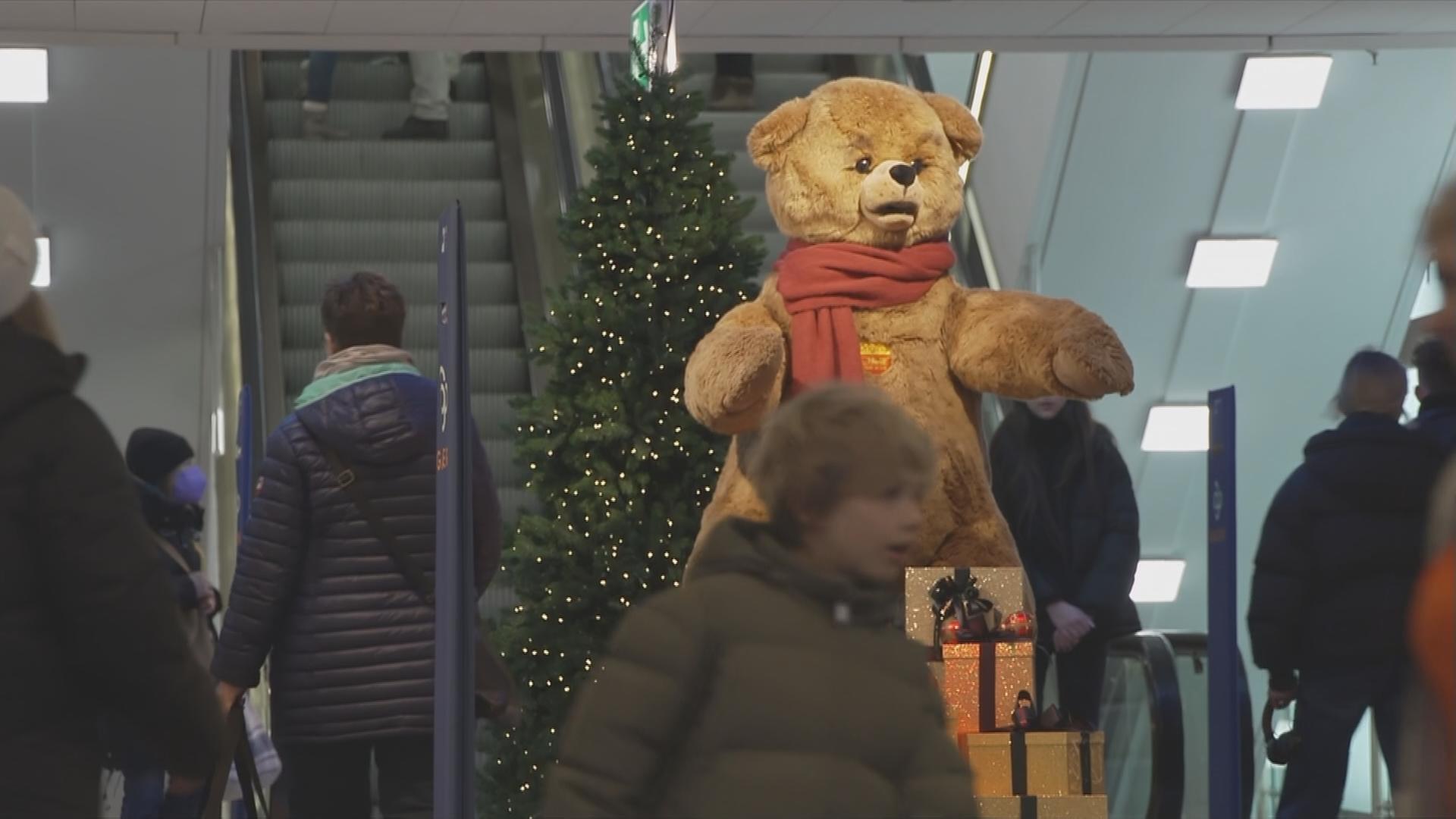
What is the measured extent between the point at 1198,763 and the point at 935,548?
2589 mm

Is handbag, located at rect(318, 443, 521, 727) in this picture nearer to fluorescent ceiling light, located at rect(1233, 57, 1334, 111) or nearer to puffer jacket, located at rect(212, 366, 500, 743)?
puffer jacket, located at rect(212, 366, 500, 743)

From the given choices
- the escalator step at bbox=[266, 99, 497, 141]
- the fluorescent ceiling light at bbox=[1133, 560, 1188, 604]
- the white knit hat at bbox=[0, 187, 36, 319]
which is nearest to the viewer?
the white knit hat at bbox=[0, 187, 36, 319]

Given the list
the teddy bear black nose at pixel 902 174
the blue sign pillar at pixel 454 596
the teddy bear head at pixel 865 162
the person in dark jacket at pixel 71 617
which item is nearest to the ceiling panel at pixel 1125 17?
the teddy bear head at pixel 865 162

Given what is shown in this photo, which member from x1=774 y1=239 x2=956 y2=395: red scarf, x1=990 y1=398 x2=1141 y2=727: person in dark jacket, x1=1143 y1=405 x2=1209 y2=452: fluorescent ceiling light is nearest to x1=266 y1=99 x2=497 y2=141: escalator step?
x1=1143 y1=405 x2=1209 y2=452: fluorescent ceiling light

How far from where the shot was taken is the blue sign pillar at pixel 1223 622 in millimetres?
6012

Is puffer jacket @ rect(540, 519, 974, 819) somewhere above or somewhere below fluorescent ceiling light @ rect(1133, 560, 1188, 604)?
below

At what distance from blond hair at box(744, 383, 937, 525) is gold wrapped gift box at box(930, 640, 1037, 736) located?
2.56 metres

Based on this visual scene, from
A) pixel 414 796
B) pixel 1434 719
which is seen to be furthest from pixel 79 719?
pixel 414 796

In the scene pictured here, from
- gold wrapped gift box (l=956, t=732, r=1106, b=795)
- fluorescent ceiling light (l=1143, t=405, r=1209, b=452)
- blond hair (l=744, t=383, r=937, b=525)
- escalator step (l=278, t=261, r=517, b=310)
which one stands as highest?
escalator step (l=278, t=261, r=517, b=310)

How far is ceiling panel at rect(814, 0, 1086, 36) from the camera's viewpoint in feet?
27.1

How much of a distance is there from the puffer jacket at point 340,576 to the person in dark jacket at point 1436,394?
2.43 meters

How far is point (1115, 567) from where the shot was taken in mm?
7293

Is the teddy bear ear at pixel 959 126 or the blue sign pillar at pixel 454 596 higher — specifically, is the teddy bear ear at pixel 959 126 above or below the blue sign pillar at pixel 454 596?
above

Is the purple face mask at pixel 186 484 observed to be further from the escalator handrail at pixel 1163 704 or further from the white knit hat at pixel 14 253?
the white knit hat at pixel 14 253
